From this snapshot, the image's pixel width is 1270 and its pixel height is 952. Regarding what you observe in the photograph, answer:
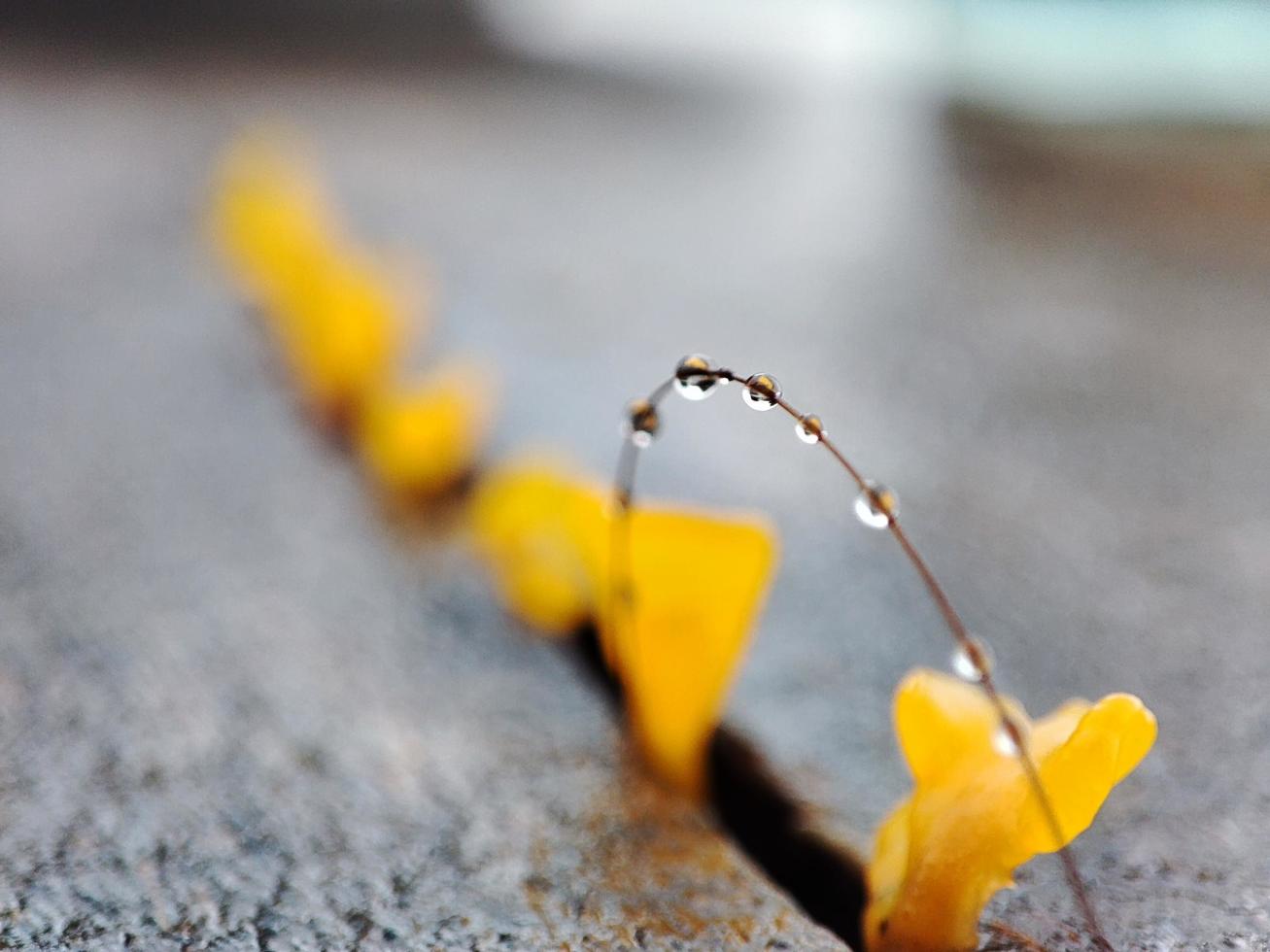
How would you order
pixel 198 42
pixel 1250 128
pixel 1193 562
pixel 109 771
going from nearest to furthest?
pixel 109 771
pixel 1193 562
pixel 1250 128
pixel 198 42

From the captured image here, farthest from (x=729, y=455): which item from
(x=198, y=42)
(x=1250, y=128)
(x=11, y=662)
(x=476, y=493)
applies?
(x=198, y=42)

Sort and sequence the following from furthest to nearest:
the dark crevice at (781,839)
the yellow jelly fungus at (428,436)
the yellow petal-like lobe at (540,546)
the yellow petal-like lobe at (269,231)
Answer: the yellow petal-like lobe at (269,231)
the yellow jelly fungus at (428,436)
the yellow petal-like lobe at (540,546)
the dark crevice at (781,839)

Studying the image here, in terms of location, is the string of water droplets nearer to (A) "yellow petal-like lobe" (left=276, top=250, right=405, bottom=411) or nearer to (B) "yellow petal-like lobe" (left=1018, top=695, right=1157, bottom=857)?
(B) "yellow petal-like lobe" (left=1018, top=695, right=1157, bottom=857)

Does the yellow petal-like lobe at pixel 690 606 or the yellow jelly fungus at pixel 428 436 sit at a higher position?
the yellow petal-like lobe at pixel 690 606

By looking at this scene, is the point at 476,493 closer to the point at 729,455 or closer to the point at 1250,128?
the point at 729,455

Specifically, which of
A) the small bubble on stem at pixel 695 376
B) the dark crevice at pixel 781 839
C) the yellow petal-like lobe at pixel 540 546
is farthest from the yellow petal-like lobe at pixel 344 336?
the small bubble on stem at pixel 695 376

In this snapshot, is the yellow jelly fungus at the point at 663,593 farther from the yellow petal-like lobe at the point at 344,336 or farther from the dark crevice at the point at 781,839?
the yellow petal-like lobe at the point at 344,336

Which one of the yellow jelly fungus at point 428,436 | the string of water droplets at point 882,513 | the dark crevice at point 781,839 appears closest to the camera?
the string of water droplets at point 882,513
